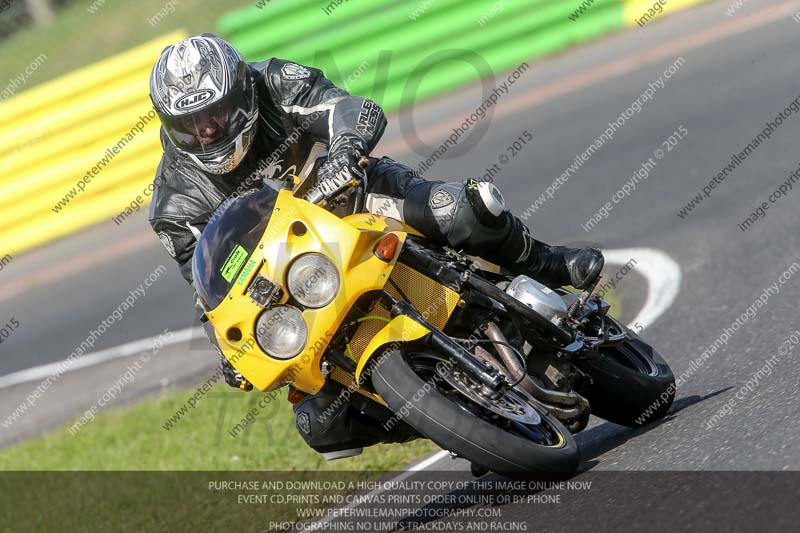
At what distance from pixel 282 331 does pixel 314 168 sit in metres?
0.80

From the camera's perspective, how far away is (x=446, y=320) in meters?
4.67

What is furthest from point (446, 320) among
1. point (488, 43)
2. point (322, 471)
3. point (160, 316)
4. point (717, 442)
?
point (488, 43)

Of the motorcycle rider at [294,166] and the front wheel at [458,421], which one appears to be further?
the motorcycle rider at [294,166]

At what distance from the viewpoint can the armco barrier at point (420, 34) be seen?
13.6m

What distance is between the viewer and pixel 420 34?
13.7 m

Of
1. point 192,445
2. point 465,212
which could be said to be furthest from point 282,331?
point 192,445

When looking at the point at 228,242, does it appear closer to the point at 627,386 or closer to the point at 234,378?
the point at 234,378

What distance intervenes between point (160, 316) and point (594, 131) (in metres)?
4.57

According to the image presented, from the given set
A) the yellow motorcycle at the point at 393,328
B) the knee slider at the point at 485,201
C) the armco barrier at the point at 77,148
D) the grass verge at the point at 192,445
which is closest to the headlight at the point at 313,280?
the yellow motorcycle at the point at 393,328

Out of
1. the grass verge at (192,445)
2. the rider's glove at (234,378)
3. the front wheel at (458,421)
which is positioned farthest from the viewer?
the grass verge at (192,445)

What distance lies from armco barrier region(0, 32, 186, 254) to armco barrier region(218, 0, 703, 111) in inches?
53.4

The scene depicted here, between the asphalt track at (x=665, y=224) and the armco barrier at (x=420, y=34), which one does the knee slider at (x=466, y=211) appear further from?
the armco barrier at (x=420, y=34)

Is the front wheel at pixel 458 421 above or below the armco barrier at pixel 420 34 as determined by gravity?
above

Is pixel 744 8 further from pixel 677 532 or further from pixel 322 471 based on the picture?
pixel 677 532
